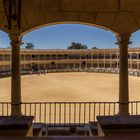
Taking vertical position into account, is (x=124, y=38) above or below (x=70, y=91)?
above

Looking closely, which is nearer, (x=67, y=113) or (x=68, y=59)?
(x=67, y=113)

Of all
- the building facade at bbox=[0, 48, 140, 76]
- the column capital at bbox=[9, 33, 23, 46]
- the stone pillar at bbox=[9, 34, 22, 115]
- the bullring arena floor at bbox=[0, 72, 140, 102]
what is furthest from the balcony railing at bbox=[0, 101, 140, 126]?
the building facade at bbox=[0, 48, 140, 76]

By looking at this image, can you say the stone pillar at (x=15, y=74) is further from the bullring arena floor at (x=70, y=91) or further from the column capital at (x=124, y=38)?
the bullring arena floor at (x=70, y=91)

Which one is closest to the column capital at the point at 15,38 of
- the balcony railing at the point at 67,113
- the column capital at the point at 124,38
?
the balcony railing at the point at 67,113

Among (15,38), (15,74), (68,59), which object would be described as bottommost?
(15,74)

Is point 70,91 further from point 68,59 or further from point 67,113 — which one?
point 68,59

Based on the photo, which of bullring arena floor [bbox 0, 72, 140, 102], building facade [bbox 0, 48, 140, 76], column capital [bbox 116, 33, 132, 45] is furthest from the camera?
building facade [bbox 0, 48, 140, 76]

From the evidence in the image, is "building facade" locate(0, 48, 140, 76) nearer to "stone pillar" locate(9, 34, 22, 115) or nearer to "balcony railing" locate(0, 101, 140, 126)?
"balcony railing" locate(0, 101, 140, 126)

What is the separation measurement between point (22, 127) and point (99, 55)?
230 ft

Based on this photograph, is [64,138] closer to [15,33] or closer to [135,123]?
[135,123]

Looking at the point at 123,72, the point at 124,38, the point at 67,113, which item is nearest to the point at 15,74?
the point at 123,72

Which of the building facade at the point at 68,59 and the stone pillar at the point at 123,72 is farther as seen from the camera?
the building facade at the point at 68,59

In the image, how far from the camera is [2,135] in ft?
13.4

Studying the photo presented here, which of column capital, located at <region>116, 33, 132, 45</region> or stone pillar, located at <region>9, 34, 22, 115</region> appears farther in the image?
column capital, located at <region>116, 33, 132, 45</region>
